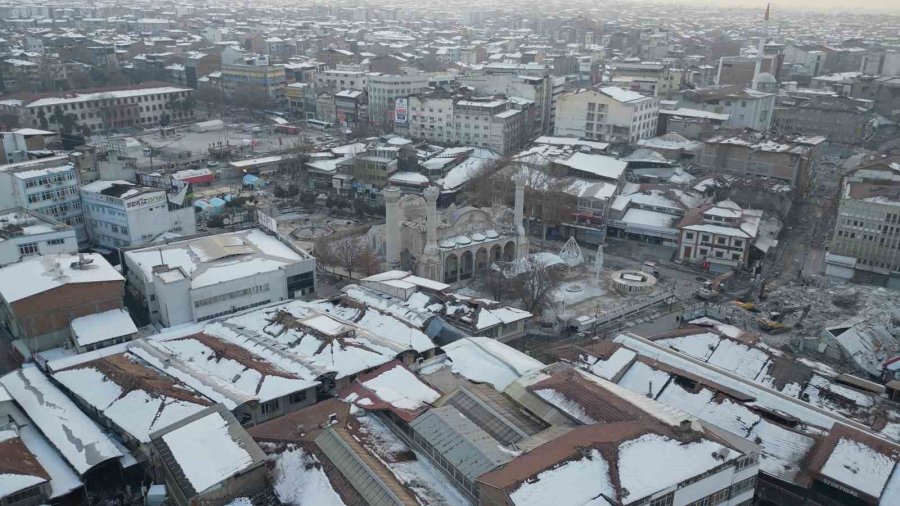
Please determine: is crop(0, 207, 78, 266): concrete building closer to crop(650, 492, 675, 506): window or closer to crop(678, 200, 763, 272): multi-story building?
crop(650, 492, 675, 506): window

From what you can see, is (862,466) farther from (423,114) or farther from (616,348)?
(423,114)

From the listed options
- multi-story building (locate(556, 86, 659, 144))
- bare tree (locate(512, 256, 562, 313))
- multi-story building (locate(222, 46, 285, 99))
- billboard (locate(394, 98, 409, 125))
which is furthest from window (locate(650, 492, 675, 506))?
multi-story building (locate(222, 46, 285, 99))

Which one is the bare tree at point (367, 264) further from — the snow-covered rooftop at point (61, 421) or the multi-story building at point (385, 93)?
the multi-story building at point (385, 93)

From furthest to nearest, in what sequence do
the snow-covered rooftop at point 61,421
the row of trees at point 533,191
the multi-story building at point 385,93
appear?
1. the multi-story building at point 385,93
2. the row of trees at point 533,191
3. the snow-covered rooftop at point 61,421

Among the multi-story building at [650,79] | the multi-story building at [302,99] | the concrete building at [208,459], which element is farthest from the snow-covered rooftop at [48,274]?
the multi-story building at [650,79]

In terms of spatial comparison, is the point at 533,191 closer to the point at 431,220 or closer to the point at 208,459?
the point at 431,220

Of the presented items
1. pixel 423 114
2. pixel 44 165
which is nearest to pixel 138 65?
pixel 423 114
